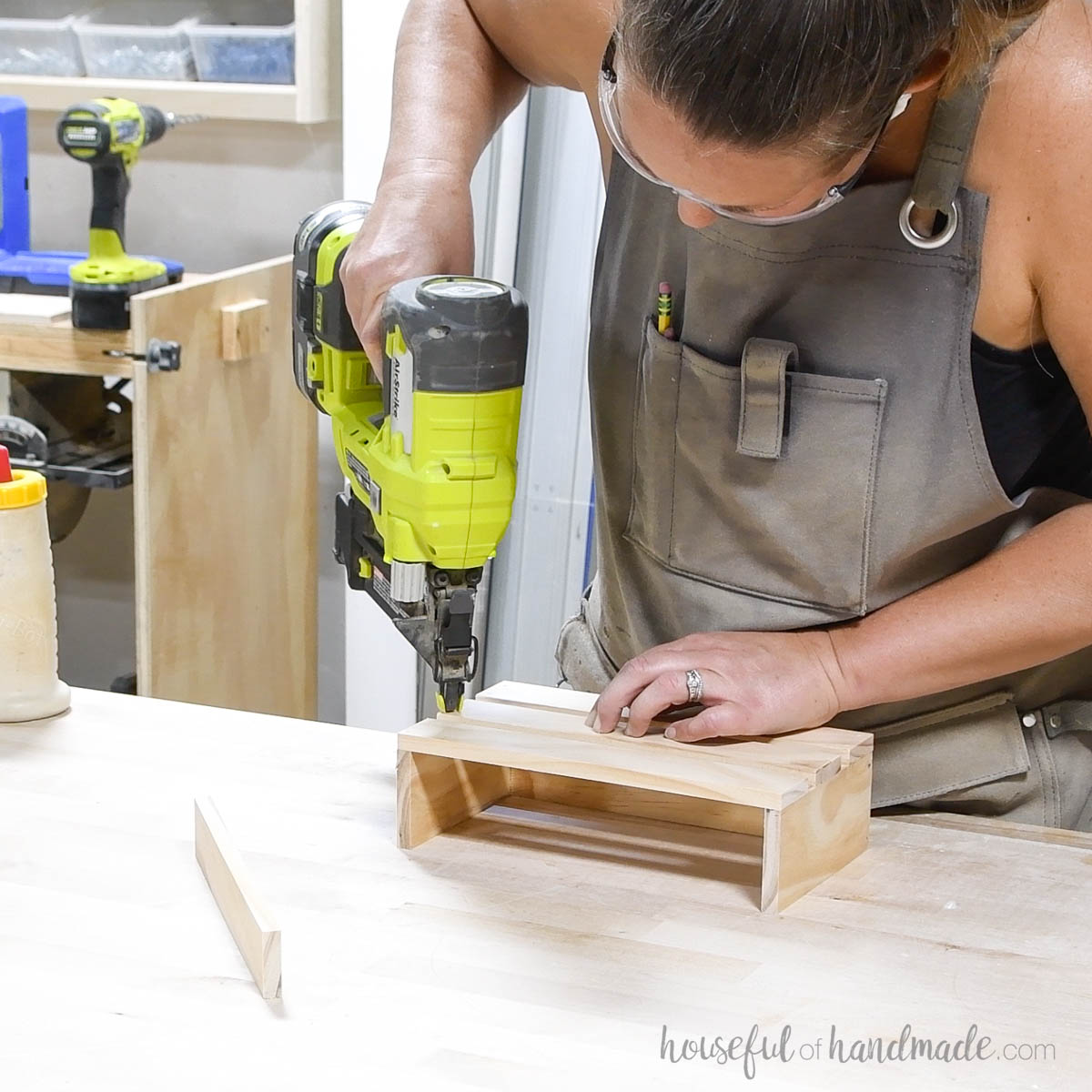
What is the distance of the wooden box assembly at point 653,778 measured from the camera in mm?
1033

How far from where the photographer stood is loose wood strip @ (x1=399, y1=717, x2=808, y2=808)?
3.35 feet

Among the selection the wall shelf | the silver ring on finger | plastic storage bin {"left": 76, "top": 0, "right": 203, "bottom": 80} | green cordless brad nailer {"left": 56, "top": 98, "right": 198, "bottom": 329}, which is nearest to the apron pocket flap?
the silver ring on finger

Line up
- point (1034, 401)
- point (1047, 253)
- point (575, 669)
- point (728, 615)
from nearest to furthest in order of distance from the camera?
point (1047, 253)
point (1034, 401)
point (728, 615)
point (575, 669)

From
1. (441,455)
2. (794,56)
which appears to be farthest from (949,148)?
(441,455)

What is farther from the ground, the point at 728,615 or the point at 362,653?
the point at 728,615

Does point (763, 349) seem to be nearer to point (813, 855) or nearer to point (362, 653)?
point (813, 855)

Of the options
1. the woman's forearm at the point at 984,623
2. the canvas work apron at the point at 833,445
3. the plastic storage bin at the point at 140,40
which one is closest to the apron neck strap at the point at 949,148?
the canvas work apron at the point at 833,445

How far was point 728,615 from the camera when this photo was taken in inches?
50.3

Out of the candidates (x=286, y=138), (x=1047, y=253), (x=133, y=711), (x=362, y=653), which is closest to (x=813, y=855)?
(x=1047, y=253)

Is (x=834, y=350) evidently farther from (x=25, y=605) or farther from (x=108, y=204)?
(x=108, y=204)

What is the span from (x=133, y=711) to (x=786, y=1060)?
76 cm

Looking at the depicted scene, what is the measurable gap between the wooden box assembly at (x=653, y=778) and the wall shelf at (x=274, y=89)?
177cm

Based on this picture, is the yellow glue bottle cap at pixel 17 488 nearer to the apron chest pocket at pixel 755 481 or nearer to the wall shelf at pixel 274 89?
the apron chest pocket at pixel 755 481

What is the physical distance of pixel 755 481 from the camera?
1.23 meters
